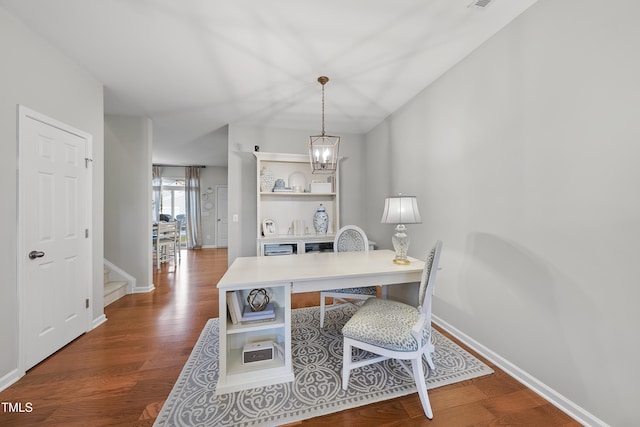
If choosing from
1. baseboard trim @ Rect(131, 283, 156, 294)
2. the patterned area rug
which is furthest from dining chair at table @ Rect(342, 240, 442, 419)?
baseboard trim @ Rect(131, 283, 156, 294)

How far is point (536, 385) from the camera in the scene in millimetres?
1571

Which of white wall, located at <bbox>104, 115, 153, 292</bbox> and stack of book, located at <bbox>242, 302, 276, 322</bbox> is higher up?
white wall, located at <bbox>104, 115, 153, 292</bbox>

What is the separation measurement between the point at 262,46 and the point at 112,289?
353cm

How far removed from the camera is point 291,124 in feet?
12.3

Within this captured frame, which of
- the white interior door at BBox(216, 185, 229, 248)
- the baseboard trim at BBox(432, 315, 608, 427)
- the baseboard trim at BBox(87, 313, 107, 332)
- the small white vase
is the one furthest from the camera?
the white interior door at BBox(216, 185, 229, 248)

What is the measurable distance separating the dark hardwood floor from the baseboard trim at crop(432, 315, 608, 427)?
0.15 ft

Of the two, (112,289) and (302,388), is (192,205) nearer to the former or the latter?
(112,289)

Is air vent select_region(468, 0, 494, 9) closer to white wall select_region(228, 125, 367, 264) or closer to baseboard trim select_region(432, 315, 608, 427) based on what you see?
white wall select_region(228, 125, 367, 264)

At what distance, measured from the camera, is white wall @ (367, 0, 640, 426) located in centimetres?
120

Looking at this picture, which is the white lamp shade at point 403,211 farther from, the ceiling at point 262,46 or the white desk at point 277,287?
the ceiling at point 262,46

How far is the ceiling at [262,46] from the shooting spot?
1599 mm

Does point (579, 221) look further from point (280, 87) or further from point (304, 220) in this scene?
point (304, 220)

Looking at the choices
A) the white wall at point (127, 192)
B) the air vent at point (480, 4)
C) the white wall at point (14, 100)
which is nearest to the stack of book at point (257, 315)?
the white wall at point (14, 100)

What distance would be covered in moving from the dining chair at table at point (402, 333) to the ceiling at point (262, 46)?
1659mm
